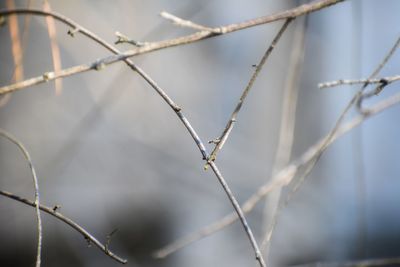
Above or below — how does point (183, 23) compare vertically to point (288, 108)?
below

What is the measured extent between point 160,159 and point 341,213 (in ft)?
3.17

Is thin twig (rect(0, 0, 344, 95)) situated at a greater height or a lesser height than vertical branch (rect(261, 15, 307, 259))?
lesser

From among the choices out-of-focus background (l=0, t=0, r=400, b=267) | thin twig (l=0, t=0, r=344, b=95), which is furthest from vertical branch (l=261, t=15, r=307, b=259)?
out-of-focus background (l=0, t=0, r=400, b=267)

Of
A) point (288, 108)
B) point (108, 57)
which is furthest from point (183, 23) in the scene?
point (288, 108)

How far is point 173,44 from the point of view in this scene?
46cm

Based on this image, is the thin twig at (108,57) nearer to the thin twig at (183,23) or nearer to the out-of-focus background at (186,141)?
the thin twig at (183,23)

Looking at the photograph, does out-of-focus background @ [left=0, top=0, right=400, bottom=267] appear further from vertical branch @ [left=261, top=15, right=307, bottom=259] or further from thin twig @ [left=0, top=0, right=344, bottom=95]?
thin twig @ [left=0, top=0, right=344, bottom=95]

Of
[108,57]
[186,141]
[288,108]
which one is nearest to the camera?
[108,57]

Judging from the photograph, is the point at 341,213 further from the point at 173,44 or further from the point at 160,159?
the point at 173,44

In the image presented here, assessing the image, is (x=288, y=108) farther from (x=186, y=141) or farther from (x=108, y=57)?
(x=186, y=141)

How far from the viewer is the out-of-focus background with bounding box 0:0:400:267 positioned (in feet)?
6.96

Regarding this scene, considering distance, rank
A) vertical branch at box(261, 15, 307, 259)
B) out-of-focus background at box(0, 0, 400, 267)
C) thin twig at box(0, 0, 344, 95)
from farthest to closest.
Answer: out-of-focus background at box(0, 0, 400, 267) → vertical branch at box(261, 15, 307, 259) → thin twig at box(0, 0, 344, 95)

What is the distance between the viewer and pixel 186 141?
224 cm

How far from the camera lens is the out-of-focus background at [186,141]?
2121mm
